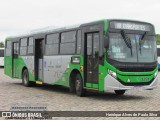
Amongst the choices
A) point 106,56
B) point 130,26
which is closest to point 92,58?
point 106,56

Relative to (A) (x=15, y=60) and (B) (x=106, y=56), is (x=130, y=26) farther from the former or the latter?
(A) (x=15, y=60)

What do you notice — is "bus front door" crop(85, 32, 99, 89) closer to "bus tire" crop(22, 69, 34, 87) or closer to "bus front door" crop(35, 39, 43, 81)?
"bus front door" crop(35, 39, 43, 81)

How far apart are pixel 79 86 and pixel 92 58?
4.82 ft

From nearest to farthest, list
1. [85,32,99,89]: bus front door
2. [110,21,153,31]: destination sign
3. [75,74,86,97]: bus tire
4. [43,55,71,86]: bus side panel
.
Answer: [110,21,153,31]: destination sign, [85,32,99,89]: bus front door, [75,74,86,97]: bus tire, [43,55,71,86]: bus side panel

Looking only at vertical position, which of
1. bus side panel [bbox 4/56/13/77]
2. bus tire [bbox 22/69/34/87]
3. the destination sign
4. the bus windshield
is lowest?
bus tire [bbox 22/69/34/87]

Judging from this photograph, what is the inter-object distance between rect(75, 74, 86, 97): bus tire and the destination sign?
254 centimetres

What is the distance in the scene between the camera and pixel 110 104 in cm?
1322

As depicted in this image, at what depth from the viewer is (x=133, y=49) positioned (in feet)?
47.6

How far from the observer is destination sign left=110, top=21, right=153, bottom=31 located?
1444cm

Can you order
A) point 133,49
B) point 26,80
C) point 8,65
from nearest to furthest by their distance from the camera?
1. point 133,49
2. point 26,80
3. point 8,65

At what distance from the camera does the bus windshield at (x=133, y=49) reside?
1420 cm

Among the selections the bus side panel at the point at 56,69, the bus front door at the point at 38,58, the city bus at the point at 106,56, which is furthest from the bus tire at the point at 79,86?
the bus front door at the point at 38,58

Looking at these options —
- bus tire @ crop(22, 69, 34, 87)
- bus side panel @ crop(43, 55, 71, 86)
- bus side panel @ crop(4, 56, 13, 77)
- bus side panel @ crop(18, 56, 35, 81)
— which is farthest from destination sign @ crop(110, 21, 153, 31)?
bus side panel @ crop(4, 56, 13, 77)

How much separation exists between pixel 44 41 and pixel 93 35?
5016 millimetres
